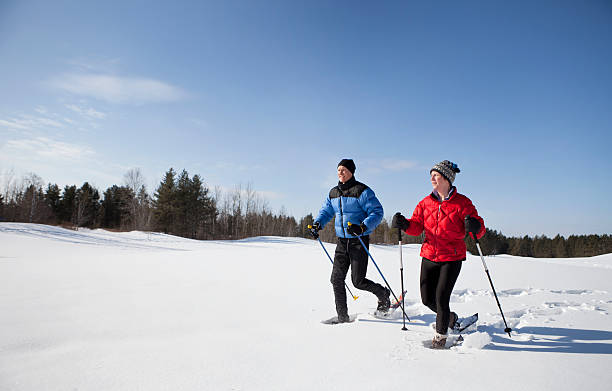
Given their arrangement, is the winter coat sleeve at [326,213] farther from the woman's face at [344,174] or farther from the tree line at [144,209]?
the tree line at [144,209]

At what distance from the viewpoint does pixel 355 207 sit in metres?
3.43

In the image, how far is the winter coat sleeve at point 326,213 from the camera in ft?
12.3

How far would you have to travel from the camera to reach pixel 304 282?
517 cm

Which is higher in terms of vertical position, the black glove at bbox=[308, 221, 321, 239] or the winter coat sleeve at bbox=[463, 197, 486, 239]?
the winter coat sleeve at bbox=[463, 197, 486, 239]

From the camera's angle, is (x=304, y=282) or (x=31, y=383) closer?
(x=31, y=383)

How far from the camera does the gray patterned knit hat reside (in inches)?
111

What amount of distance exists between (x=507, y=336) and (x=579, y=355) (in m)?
0.54

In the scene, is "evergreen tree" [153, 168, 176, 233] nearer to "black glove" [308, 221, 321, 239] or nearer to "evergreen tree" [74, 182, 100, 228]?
"evergreen tree" [74, 182, 100, 228]

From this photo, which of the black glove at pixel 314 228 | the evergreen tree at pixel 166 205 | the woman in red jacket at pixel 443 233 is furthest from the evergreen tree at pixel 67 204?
the woman in red jacket at pixel 443 233

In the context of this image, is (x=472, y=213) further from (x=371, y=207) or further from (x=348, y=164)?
(x=348, y=164)

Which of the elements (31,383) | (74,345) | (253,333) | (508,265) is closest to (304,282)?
(253,333)

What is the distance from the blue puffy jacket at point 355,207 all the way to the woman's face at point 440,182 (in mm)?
726

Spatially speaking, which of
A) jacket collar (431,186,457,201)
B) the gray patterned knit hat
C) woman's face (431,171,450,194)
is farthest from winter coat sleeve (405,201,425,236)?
the gray patterned knit hat

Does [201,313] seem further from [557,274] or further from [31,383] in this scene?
[557,274]
